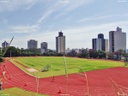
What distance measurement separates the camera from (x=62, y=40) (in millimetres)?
130625

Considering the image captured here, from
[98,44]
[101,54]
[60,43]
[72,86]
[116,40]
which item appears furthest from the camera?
[98,44]

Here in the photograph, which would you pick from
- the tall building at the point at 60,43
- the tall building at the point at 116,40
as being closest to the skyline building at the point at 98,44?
the tall building at the point at 116,40

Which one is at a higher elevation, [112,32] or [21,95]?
[112,32]

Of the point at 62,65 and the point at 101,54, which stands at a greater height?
the point at 101,54

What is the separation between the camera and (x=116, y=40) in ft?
397

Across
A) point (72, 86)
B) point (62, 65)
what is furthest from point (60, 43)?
point (72, 86)

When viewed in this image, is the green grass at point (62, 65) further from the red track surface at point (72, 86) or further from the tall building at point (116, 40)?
the tall building at point (116, 40)

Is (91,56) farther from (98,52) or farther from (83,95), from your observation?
(83,95)

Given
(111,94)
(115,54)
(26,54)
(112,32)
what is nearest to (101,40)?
(112,32)

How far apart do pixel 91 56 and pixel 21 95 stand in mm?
60154

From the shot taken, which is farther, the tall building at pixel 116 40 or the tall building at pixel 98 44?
the tall building at pixel 98 44

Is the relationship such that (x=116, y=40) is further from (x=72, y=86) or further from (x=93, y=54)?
(x=72, y=86)

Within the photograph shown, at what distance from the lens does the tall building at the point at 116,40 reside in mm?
117250

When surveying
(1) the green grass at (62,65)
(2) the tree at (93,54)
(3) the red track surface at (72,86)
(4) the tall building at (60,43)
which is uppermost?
(4) the tall building at (60,43)
